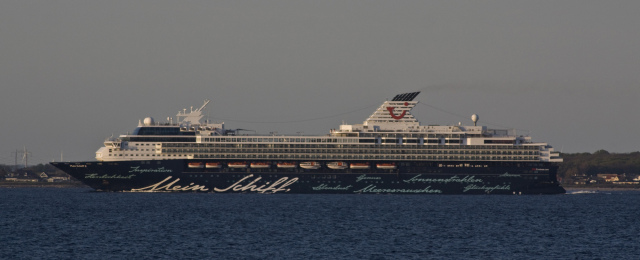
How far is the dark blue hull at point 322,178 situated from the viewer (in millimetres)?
118188

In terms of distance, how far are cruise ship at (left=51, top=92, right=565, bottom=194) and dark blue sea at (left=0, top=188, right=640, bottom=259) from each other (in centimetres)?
807

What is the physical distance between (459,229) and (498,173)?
50.1 metres

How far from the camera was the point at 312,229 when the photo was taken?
2908 inches

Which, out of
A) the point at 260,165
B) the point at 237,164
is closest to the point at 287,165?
the point at 260,165

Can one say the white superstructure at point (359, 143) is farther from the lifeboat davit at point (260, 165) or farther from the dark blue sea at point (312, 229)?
the dark blue sea at point (312, 229)

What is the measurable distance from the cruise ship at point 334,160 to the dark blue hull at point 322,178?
0.39 feet

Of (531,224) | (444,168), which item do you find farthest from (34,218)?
(444,168)

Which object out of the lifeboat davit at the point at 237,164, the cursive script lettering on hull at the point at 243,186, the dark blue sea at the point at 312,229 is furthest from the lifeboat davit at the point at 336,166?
the dark blue sea at the point at 312,229

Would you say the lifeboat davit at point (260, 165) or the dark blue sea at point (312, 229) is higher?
the lifeboat davit at point (260, 165)

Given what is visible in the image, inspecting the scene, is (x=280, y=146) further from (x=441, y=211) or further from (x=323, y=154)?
(x=441, y=211)

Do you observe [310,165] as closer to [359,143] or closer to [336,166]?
[336,166]

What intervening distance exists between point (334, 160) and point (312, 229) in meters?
49.3

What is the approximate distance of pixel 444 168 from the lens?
12375 centimetres

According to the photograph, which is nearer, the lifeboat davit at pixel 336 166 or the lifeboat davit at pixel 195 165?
the lifeboat davit at pixel 195 165
